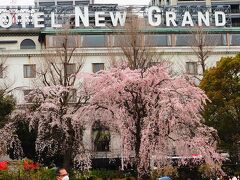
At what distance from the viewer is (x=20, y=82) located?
160 feet

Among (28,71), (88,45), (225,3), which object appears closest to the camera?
(28,71)

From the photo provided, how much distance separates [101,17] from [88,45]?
4297 millimetres

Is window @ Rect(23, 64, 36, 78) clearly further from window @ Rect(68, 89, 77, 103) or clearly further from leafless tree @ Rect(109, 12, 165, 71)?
leafless tree @ Rect(109, 12, 165, 71)

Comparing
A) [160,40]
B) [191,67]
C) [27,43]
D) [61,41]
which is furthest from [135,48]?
[27,43]

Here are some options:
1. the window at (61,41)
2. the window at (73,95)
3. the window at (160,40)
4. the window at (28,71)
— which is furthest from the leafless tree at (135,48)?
the window at (28,71)

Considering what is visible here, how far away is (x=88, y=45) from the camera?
169 ft

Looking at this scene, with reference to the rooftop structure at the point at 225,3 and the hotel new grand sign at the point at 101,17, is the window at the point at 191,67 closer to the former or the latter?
the hotel new grand sign at the point at 101,17

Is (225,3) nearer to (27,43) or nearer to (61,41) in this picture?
(27,43)

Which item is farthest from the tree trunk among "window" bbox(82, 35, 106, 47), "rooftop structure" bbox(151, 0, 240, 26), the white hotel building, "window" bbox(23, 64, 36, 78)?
"rooftop structure" bbox(151, 0, 240, 26)

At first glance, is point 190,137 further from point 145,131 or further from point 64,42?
point 64,42

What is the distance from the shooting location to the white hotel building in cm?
4872

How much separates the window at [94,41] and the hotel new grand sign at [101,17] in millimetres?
1363

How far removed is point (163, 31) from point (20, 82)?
15.2 meters

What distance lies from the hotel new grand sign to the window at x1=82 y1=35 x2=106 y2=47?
136 centimetres
